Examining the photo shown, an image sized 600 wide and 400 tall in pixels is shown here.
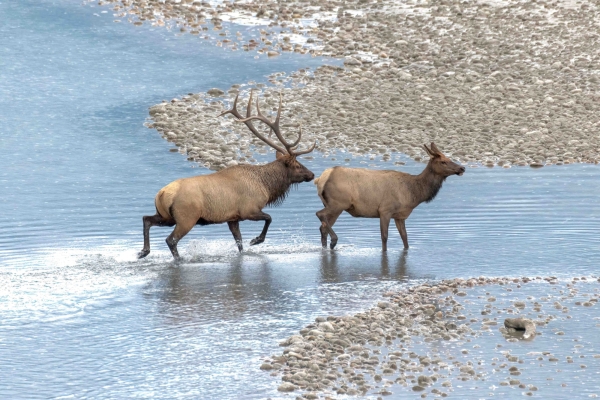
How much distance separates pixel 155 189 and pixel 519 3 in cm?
1337

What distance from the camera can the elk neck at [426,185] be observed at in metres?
14.8

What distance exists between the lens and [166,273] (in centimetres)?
1333

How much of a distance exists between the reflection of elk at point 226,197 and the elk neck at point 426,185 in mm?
1463

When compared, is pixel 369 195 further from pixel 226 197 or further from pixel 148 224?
pixel 148 224

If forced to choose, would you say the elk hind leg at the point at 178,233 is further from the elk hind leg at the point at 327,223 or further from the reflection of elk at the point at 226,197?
the elk hind leg at the point at 327,223

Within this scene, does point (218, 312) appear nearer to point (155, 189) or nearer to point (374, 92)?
point (155, 189)

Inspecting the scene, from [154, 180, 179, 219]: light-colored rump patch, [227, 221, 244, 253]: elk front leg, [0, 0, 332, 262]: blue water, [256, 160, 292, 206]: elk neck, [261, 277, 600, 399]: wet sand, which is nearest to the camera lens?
[261, 277, 600, 399]: wet sand

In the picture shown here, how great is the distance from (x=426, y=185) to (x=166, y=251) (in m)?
3.44

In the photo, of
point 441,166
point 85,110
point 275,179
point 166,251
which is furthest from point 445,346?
point 85,110

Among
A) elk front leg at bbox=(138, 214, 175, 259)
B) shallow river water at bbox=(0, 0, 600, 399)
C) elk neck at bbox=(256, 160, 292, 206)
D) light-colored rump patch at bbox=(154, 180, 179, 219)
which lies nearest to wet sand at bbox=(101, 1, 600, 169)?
shallow river water at bbox=(0, 0, 600, 399)

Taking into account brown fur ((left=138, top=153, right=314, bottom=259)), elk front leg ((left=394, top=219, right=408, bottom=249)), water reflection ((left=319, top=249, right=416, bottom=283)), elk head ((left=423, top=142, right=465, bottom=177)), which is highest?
elk head ((left=423, top=142, right=465, bottom=177))

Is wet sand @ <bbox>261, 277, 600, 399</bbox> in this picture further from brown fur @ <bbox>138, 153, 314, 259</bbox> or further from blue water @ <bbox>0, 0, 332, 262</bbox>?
blue water @ <bbox>0, 0, 332, 262</bbox>

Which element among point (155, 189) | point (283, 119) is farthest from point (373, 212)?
point (283, 119)

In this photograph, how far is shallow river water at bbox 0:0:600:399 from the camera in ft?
32.4
